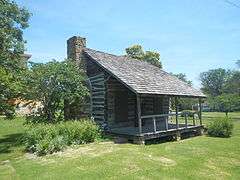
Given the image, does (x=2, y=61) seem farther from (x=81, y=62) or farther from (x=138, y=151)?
(x=138, y=151)

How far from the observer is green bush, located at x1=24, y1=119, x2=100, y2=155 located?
50.3 ft

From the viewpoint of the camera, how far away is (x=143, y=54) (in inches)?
2410

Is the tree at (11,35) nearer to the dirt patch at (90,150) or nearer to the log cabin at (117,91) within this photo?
the log cabin at (117,91)

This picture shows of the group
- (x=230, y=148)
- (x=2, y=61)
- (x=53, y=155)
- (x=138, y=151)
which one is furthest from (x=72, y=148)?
(x=2, y=61)

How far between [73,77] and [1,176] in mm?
8627

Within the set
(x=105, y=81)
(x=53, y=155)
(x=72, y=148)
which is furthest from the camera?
(x=105, y=81)

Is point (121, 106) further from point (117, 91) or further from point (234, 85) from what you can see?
point (234, 85)

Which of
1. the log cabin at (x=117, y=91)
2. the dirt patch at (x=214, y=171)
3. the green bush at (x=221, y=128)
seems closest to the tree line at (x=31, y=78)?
the log cabin at (x=117, y=91)

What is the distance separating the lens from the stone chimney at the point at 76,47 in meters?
22.1

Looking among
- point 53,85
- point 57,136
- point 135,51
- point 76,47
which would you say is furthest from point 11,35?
point 135,51

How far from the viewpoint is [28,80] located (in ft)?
60.8

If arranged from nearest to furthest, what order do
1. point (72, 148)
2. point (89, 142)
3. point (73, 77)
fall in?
point (72, 148), point (89, 142), point (73, 77)

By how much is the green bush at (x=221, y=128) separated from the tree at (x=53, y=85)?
10681 mm

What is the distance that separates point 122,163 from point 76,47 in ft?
36.5
